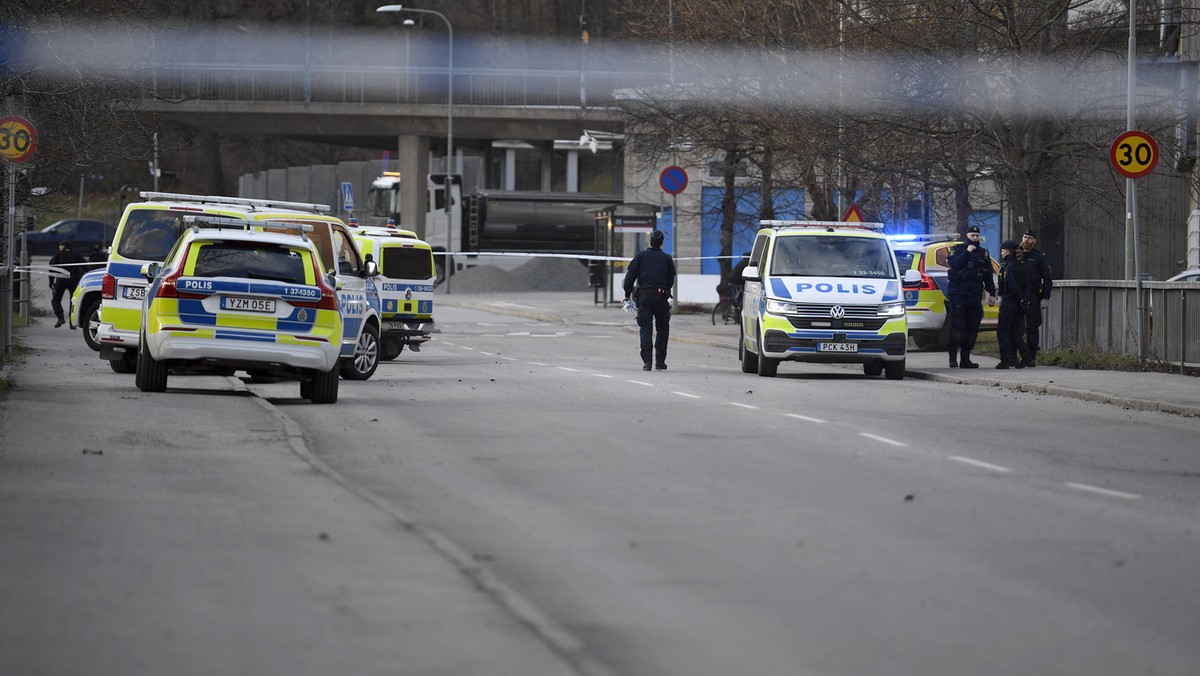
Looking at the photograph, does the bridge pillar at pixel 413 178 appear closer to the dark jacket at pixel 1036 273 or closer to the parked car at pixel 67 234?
the parked car at pixel 67 234

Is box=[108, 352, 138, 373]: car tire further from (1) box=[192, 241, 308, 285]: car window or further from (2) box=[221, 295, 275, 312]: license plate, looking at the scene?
(2) box=[221, 295, 275, 312]: license plate

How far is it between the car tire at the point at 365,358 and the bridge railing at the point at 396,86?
4880 centimetres

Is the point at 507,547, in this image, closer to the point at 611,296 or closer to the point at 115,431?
the point at 115,431

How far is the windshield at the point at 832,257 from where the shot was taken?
24844mm

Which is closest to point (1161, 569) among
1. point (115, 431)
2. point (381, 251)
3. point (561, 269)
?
point (115, 431)

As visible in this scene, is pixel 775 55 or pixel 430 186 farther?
pixel 430 186

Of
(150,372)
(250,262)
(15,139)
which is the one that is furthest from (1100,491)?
(15,139)

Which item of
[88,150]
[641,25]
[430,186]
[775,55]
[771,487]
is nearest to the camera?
[771,487]

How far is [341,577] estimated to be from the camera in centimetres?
805

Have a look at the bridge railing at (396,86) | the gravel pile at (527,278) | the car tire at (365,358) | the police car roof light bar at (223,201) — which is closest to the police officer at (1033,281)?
the car tire at (365,358)

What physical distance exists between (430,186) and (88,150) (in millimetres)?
43821

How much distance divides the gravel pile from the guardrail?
38532 millimetres

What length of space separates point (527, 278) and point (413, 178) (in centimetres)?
848

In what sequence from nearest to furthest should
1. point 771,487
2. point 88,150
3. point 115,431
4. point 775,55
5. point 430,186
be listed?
1. point 771,487
2. point 115,431
3. point 88,150
4. point 775,55
5. point 430,186
